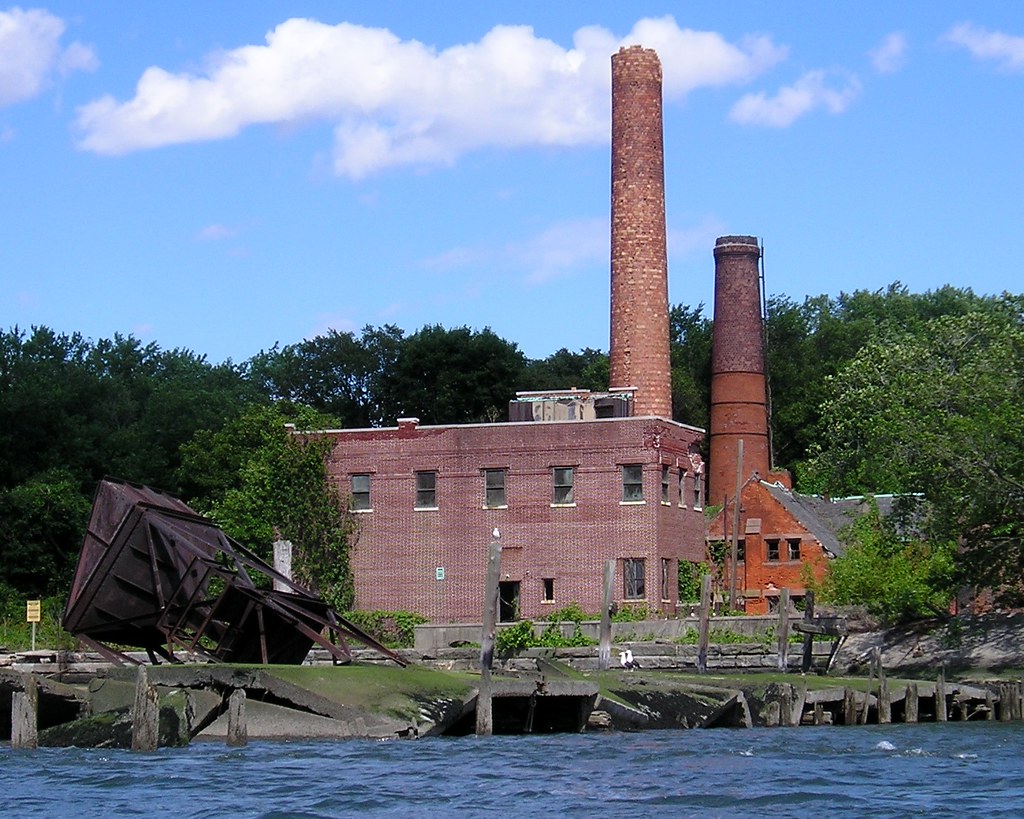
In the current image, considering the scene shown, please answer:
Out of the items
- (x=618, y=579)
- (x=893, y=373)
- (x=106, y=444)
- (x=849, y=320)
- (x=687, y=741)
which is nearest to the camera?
(x=687, y=741)

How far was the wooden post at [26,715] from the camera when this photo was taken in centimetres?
2892

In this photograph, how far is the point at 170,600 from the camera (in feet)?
114

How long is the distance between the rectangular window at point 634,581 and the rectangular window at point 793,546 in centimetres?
1014

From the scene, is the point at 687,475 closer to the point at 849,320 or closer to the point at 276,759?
the point at 276,759

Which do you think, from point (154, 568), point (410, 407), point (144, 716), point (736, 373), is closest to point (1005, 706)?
point (154, 568)

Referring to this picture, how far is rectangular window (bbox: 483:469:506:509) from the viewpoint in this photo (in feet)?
181

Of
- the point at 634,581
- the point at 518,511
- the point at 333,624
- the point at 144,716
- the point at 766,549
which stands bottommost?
the point at 144,716

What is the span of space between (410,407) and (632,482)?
32359mm

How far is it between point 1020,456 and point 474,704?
17.6 m

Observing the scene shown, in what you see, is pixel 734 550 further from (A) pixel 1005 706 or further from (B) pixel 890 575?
(A) pixel 1005 706

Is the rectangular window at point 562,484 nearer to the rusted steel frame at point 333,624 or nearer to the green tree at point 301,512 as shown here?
the green tree at point 301,512

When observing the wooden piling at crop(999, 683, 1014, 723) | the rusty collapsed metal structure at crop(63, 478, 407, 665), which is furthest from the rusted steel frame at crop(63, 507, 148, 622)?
the wooden piling at crop(999, 683, 1014, 723)

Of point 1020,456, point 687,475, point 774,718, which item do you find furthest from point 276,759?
point 687,475

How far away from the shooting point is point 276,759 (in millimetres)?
28016
